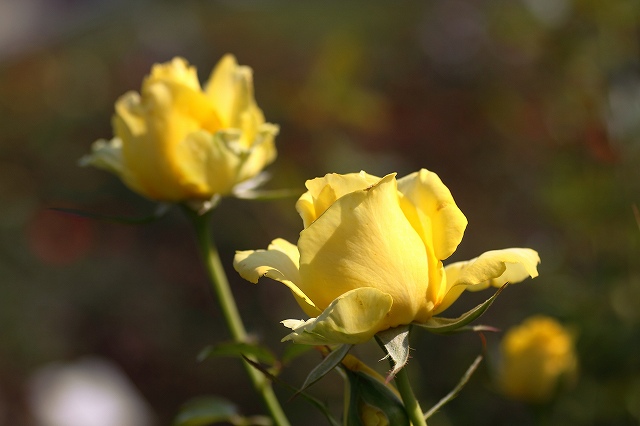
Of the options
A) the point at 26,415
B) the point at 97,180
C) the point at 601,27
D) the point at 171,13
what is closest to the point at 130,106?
the point at 601,27

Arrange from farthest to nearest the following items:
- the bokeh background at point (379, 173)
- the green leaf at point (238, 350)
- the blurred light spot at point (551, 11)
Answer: the blurred light spot at point (551, 11)
the bokeh background at point (379, 173)
the green leaf at point (238, 350)

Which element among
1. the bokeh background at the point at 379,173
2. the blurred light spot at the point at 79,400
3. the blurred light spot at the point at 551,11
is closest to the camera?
the bokeh background at the point at 379,173

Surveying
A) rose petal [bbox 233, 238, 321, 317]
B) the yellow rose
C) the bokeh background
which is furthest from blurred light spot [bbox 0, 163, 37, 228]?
rose petal [bbox 233, 238, 321, 317]

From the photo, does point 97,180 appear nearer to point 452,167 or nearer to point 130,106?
point 452,167

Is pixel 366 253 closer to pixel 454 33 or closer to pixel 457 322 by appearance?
pixel 457 322

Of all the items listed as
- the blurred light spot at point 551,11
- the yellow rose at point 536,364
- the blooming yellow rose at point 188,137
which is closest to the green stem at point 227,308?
the blooming yellow rose at point 188,137

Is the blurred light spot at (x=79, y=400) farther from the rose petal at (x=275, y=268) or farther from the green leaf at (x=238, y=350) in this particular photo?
the rose petal at (x=275, y=268)

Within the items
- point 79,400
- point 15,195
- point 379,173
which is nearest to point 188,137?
point 379,173

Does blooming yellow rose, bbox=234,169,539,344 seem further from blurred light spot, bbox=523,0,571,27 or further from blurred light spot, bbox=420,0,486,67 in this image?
blurred light spot, bbox=420,0,486,67
